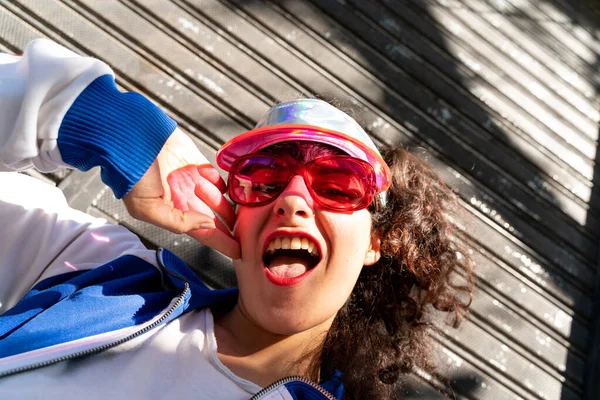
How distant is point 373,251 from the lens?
1.83 metres

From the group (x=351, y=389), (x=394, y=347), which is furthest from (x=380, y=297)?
(x=351, y=389)

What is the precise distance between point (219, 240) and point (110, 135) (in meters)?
0.42

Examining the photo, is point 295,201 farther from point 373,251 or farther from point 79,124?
point 79,124

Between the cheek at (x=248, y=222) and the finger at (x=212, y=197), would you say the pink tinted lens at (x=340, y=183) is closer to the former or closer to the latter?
the cheek at (x=248, y=222)

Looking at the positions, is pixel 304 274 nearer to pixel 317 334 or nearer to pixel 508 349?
pixel 317 334

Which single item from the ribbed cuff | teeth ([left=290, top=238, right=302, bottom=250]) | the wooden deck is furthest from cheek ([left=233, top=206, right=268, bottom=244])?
the wooden deck

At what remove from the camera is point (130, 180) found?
1.33 m

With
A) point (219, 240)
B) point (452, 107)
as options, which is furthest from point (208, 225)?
point (452, 107)

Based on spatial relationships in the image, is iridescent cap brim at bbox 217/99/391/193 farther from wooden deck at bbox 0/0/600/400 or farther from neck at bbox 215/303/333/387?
wooden deck at bbox 0/0/600/400

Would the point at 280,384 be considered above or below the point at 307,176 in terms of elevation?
below

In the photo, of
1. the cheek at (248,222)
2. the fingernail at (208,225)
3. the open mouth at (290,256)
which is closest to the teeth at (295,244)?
the open mouth at (290,256)

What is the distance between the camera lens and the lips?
153 cm

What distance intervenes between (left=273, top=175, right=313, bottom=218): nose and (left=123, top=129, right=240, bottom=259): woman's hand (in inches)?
6.9

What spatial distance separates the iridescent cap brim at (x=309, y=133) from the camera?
158 cm
